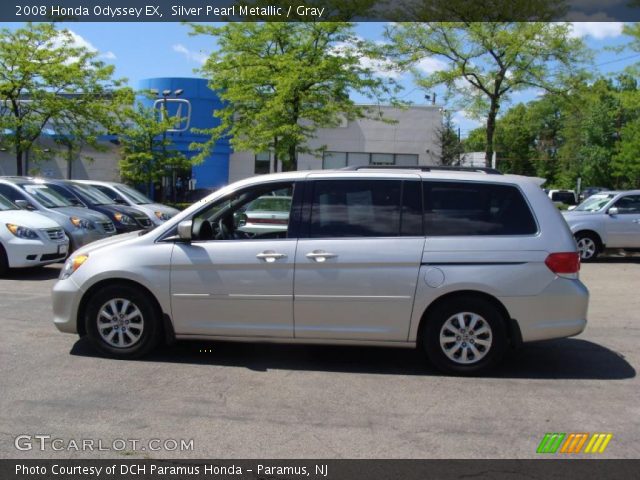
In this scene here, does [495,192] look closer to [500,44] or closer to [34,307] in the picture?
[34,307]

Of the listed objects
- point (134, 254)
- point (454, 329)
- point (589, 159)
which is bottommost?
point (454, 329)

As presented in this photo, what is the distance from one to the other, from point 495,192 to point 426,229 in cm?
74

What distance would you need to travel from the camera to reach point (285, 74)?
64.6ft

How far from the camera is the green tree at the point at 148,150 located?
100ft

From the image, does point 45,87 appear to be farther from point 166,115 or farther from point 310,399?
point 310,399

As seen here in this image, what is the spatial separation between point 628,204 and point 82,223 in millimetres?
12544

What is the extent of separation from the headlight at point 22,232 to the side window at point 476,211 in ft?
26.0

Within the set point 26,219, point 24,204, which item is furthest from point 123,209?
point 26,219

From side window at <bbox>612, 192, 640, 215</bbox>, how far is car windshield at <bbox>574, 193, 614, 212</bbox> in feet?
0.84

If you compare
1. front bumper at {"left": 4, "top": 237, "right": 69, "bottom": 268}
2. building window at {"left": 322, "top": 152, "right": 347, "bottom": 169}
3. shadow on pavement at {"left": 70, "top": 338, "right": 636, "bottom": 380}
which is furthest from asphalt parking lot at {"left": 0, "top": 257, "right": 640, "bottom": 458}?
building window at {"left": 322, "top": 152, "right": 347, "bottom": 169}

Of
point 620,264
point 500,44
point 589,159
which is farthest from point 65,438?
point 589,159

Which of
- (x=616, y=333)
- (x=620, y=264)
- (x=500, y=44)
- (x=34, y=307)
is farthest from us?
(x=500, y=44)

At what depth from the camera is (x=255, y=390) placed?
208 inches
